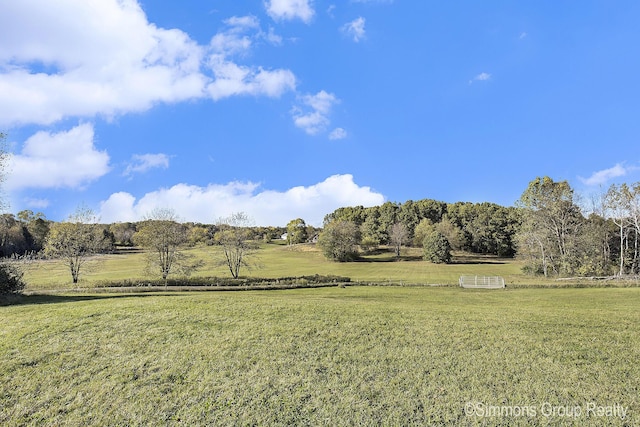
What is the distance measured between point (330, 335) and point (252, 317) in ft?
10.6

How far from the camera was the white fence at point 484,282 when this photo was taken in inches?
1497

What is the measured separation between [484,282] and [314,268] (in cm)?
3530

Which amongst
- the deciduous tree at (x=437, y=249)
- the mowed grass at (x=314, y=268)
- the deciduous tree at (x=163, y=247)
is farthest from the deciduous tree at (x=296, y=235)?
the deciduous tree at (x=163, y=247)

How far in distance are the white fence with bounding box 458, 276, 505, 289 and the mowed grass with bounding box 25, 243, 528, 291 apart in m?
4.07

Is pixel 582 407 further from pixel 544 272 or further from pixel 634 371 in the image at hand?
pixel 544 272

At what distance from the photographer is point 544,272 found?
48.3 meters

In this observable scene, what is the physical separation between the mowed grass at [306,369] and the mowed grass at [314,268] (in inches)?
1230

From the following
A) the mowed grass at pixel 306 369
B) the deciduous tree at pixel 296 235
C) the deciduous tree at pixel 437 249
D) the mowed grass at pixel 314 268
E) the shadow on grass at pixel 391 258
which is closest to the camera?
the mowed grass at pixel 306 369

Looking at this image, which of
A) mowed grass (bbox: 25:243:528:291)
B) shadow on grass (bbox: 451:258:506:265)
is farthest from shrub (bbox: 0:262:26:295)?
shadow on grass (bbox: 451:258:506:265)

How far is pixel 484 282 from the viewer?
39375 millimetres

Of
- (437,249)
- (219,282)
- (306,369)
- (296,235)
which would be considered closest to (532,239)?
(437,249)

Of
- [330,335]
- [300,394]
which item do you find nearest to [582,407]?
[300,394]

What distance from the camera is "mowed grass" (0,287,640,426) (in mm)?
6070

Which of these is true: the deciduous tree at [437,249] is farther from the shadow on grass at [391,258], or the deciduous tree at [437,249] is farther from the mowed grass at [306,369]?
the mowed grass at [306,369]
